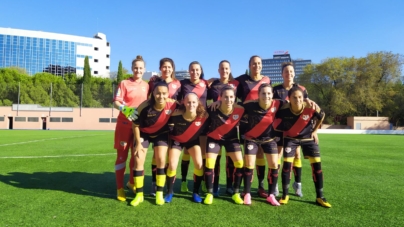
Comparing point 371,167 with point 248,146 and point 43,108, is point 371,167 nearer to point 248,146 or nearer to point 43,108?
point 248,146

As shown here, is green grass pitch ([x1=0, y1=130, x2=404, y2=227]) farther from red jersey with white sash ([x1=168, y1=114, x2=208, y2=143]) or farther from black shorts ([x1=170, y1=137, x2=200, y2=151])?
red jersey with white sash ([x1=168, y1=114, x2=208, y2=143])

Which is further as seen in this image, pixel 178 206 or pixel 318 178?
pixel 318 178

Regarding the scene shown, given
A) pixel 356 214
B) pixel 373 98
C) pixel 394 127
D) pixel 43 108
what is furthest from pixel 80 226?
pixel 394 127

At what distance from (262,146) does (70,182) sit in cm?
337

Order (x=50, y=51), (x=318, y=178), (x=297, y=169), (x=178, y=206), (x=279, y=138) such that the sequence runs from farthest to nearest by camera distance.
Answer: (x=50, y=51) < (x=297, y=169) < (x=279, y=138) < (x=318, y=178) < (x=178, y=206)

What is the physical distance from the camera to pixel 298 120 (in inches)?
154

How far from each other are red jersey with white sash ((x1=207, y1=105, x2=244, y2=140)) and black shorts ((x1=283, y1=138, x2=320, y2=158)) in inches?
29.4

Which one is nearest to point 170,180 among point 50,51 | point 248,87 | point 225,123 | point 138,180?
point 138,180

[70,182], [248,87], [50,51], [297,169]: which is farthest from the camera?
[50,51]

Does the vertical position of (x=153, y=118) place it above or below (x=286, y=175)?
above

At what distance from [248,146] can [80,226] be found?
2254 millimetres

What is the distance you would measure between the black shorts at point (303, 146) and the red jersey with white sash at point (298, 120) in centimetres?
7

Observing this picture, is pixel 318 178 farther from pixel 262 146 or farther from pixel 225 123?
pixel 225 123

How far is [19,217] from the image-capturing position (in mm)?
3105
